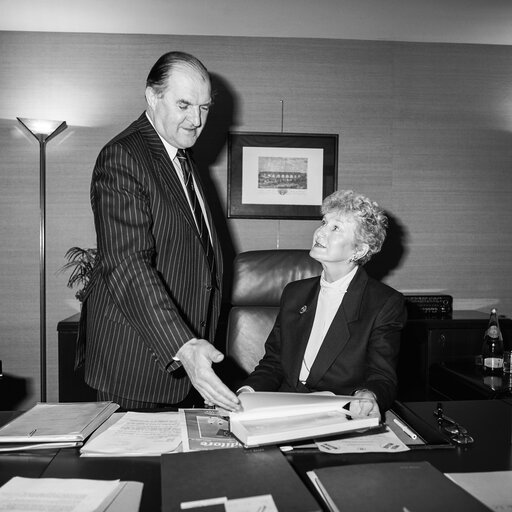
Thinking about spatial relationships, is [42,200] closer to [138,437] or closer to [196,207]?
[196,207]

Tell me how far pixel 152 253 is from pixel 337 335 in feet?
2.37

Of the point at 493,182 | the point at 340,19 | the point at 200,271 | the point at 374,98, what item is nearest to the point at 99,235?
the point at 200,271

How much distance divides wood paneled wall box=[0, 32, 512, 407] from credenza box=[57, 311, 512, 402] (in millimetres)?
662

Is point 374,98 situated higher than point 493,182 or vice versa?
point 374,98

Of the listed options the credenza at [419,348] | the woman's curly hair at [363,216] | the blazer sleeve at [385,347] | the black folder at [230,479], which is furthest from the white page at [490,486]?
the credenza at [419,348]

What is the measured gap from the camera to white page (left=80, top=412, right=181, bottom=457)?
1.12 metres

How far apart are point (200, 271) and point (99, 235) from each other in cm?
36

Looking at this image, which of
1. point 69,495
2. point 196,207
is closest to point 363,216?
point 196,207

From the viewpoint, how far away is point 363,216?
7.13ft

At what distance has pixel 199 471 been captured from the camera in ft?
3.23

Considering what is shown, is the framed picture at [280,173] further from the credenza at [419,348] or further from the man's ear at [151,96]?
the man's ear at [151,96]

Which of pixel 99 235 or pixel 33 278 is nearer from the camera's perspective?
pixel 99 235

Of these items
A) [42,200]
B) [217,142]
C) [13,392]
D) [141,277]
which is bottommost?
[13,392]

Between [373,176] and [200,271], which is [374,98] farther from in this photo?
[200,271]
